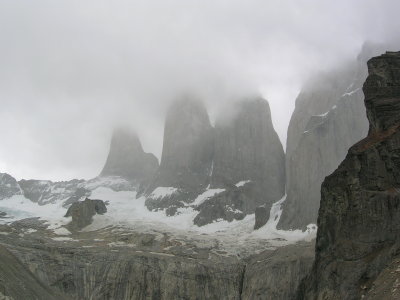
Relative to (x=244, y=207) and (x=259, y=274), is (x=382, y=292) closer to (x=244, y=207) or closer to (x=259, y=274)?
(x=259, y=274)

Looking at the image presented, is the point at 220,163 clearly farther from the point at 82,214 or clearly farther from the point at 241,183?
the point at 82,214

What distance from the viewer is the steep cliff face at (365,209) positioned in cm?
4253

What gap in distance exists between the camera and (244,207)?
145 m

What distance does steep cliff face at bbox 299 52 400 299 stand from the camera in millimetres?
42531

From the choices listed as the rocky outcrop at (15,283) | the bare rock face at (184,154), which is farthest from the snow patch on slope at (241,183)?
the rocky outcrop at (15,283)

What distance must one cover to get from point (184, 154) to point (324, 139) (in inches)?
2163

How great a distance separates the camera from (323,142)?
5123 inches

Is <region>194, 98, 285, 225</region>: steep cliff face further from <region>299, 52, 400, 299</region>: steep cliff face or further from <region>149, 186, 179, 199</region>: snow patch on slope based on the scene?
<region>299, 52, 400, 299</region>: steep cliff face

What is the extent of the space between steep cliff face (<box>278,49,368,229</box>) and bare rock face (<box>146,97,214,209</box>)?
3321 centimetres

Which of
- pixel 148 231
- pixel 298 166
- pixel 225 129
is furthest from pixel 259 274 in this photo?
pixel 225 129

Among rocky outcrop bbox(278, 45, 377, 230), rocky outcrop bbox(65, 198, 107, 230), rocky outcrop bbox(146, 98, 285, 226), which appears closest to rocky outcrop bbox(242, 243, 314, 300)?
rocky outcrop bbox(278, 45, 377, 230)

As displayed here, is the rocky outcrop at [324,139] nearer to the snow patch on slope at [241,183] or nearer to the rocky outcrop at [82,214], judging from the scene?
the snow patch on slope at [241,183]

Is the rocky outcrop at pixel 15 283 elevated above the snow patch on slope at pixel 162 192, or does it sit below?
below

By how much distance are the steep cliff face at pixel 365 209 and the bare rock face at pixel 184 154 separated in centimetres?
10936
